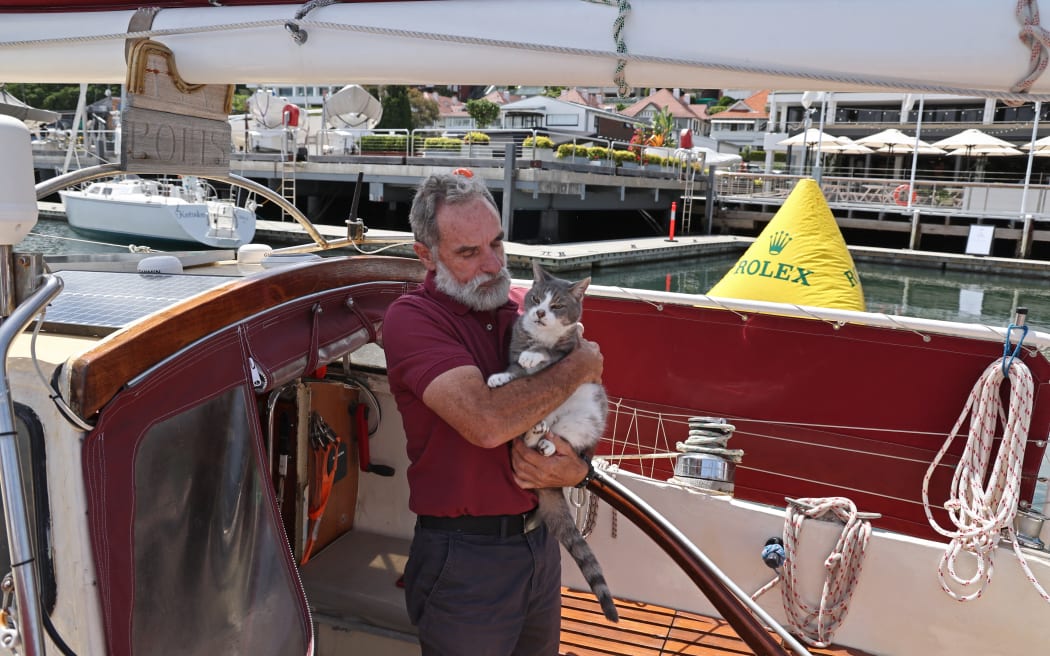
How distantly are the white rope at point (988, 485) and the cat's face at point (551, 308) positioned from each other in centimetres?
208

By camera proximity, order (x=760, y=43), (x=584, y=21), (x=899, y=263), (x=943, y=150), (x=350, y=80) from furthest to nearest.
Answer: (x=943, y=150) → (x=899, y=263) → (x=350, y=80) → (x=584, y=21) → (x=760, y=43)

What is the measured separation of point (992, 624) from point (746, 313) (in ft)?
6.85

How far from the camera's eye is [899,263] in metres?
27.5

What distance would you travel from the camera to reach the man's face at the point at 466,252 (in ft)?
7.11

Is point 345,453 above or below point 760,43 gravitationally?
below

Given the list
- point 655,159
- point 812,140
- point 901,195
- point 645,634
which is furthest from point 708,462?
point 812,140

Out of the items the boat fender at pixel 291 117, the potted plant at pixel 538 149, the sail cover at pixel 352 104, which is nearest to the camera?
the potted plant at pixel 538 149

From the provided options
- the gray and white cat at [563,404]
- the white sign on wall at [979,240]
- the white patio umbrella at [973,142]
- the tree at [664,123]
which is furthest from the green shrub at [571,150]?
the tree at [664,123]

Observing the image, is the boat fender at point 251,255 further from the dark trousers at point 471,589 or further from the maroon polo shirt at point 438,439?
the dark trousers at point 471,589

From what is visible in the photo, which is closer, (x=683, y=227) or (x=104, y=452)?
(x=104, y=452)

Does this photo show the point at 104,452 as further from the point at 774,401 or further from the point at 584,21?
the point at 774,401

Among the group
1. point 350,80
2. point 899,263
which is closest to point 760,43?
point 350,80

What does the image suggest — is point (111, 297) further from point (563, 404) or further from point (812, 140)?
point (812, 140)

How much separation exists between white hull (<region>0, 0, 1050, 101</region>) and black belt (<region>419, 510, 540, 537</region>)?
4.09ft
